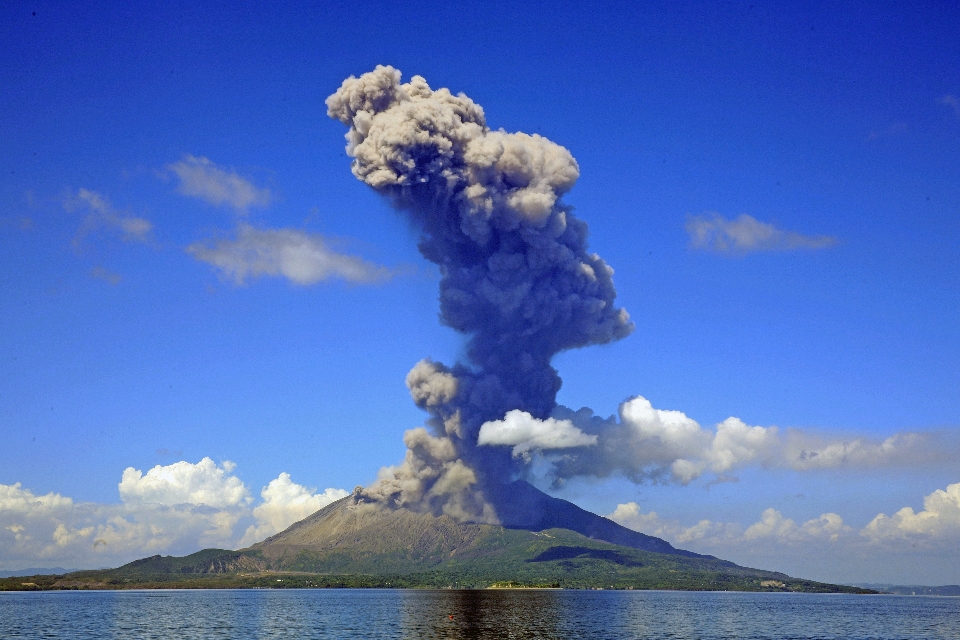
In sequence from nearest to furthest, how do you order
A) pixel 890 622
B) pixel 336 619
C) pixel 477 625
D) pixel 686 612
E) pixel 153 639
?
pixel 153 639, pixel 477 625, pixel 336 619, pixel 890 622, pixel 686 612

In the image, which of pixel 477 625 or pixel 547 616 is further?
pixel 547 616

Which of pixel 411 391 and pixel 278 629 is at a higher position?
pixel 411 391

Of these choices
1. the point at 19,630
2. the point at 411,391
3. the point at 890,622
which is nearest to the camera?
the point at 19,630

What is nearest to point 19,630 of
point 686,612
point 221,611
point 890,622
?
point 221,611

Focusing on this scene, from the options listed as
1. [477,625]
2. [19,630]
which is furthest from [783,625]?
[19,630]

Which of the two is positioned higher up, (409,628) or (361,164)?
(361,164)

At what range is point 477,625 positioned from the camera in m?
104

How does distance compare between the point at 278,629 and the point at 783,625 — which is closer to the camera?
the point at 278,629

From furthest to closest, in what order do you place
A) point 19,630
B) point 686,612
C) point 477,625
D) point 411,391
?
point 411,391 → point 686,612 → point 477,625 → point 19,630

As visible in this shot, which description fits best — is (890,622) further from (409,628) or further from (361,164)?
(361,164)

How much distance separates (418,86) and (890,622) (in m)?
115

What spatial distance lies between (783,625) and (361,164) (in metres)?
95.6

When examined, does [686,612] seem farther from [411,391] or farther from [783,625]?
[411,391]

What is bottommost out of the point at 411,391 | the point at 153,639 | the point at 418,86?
the point at 153,639
